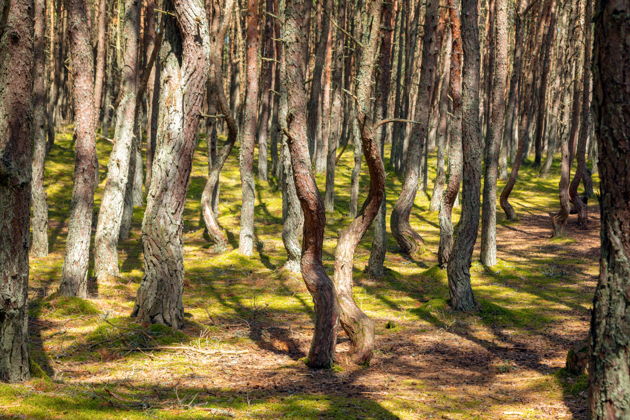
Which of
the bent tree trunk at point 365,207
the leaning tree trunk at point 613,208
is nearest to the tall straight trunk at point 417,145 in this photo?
the bent tree trunk at point 365,207

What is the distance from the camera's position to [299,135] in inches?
311

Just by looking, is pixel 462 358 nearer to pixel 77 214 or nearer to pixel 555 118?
pixel 77 214

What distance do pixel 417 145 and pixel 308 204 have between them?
9.30m

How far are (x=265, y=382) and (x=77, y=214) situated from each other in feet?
17.6

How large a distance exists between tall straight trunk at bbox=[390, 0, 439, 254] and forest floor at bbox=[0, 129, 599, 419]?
58 cm

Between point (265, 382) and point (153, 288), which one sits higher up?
point (153, 288)

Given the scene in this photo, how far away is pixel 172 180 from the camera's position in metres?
9.23

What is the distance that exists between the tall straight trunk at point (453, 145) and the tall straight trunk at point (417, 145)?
4.79 ft

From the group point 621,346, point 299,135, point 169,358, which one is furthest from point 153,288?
point 621,346

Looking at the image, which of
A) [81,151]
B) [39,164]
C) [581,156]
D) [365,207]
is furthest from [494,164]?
[39,164]

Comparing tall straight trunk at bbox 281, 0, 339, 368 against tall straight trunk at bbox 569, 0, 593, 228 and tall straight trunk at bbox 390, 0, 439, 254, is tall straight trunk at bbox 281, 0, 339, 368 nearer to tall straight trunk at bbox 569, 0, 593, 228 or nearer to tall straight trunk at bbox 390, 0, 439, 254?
tall straight trunk at bbox 390, 0, 439, 254

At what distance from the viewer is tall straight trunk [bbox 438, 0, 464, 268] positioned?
13054 millimetres

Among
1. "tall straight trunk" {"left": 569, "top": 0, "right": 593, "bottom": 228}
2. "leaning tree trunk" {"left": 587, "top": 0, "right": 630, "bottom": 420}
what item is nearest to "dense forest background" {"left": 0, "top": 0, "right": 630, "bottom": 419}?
"leaning tree trunk" {"left": 587, "top": 0, "right": 630, "bottom": 420}

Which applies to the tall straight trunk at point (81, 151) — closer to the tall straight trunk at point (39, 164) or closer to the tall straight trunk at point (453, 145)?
the tall straight trunk at point (39, 164)
